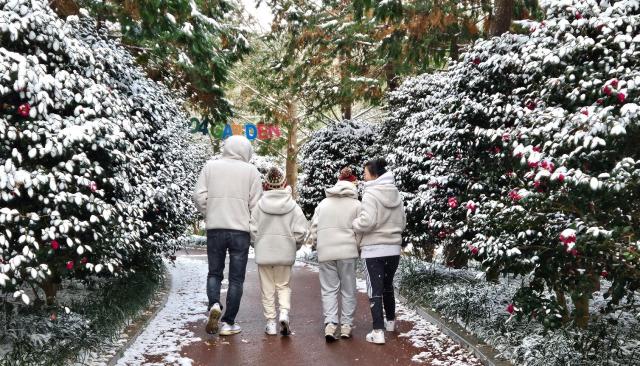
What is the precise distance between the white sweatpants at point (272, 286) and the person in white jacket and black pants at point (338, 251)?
A: 18.6 inches

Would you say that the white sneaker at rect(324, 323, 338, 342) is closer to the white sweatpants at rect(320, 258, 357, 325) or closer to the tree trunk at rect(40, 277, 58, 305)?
the white sweatpants at rect(320, 258, 357, 325)

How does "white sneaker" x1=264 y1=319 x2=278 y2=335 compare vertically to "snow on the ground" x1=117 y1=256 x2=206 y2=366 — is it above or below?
above

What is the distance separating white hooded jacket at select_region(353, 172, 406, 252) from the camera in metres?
6.11

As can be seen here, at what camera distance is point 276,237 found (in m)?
6.43

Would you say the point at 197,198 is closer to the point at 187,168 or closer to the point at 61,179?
the point at 61,179

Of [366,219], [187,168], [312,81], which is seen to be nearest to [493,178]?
[366,219]

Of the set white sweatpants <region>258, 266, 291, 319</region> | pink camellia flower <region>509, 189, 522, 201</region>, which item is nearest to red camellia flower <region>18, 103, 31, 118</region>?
white sweatpants <region>258, 266, 291, 319</region>

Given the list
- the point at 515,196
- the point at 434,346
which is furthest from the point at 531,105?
the point at 434,346

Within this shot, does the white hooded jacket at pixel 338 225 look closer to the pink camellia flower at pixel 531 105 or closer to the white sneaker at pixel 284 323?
the white sneaker at pixel 284 323

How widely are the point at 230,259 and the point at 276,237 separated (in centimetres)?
55

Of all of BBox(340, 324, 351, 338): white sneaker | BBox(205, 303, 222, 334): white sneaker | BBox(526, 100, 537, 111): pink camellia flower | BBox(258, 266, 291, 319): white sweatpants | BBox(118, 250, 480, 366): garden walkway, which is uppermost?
BBox(526, 100, 537, 111): pink camellia flower

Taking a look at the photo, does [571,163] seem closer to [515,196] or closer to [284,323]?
[515,196]

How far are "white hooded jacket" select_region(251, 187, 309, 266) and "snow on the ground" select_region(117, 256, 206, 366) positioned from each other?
3.82 ft

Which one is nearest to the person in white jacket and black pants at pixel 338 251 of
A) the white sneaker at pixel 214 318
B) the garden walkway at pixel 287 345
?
the garden walkway at pixel 287 345
